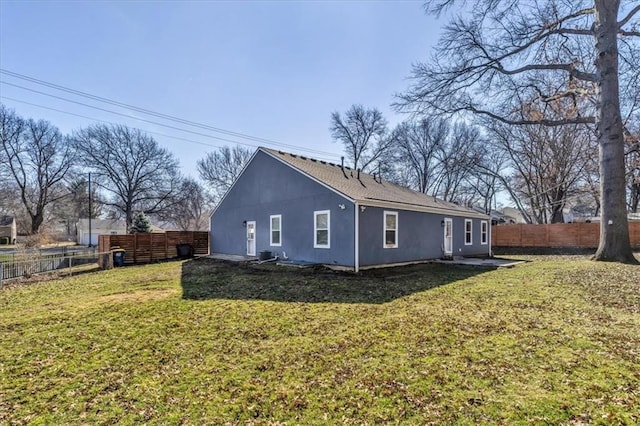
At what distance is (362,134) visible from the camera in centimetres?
3284

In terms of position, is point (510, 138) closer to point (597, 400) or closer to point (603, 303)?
point (603, 303)

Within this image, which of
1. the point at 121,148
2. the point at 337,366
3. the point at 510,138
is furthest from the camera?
the point at 121,148

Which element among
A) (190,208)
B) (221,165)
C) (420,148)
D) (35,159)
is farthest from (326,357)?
(35,159)

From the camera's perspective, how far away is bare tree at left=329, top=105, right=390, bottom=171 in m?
32.5

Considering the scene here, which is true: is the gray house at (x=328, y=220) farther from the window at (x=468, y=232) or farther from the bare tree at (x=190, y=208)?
the bare tree at (x=190, y=208)

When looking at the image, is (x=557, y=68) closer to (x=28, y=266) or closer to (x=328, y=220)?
(x=328, y=220)

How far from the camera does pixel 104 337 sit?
480 centimetres

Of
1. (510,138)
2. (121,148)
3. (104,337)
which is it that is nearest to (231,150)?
(121,148)

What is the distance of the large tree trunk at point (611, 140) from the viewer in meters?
11.5

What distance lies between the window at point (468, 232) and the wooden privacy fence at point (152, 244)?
13889mm

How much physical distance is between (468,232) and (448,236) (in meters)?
2.18

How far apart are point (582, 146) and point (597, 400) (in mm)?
27393

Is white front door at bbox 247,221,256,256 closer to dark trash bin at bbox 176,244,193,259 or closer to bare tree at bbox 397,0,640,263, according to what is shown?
dark trash bin at bbox 176,244,193,259

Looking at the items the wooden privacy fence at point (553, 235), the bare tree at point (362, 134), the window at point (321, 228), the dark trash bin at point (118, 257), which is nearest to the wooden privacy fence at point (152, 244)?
the dark trash bin at point (118, 257)
